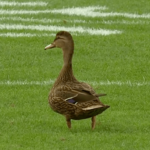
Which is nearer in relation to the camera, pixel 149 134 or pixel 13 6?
pixel 149 134

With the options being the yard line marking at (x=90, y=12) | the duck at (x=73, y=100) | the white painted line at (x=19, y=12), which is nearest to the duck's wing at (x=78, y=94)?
the duck at (x=73, y=100)

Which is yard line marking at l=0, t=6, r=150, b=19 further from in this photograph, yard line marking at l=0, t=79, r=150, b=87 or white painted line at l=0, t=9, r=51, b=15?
yard line marking at l=0, t=79, r=150, b=87

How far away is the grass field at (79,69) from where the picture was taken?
9422mm

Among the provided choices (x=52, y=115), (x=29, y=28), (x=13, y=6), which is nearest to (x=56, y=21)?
(x=29, y=28)

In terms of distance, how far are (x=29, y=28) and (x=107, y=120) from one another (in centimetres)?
656

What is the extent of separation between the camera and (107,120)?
33.9ft

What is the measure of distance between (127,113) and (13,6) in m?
8.59

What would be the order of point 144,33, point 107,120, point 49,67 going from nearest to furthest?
point 107,120, point 49,67, point 144,33

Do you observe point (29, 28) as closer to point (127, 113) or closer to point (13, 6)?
point (13, 6)

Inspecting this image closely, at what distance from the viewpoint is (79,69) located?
13.5 m

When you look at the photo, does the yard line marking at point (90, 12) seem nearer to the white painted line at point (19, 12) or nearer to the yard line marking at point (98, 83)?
the white painted line at point (19, 12)

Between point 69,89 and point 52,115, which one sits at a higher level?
point 69,89

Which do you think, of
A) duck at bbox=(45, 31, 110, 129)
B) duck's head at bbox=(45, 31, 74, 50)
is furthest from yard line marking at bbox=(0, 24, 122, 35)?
duck at bbox=(45, 31, 110, 129)

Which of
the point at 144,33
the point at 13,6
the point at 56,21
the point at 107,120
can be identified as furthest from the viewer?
the point at 13,6
